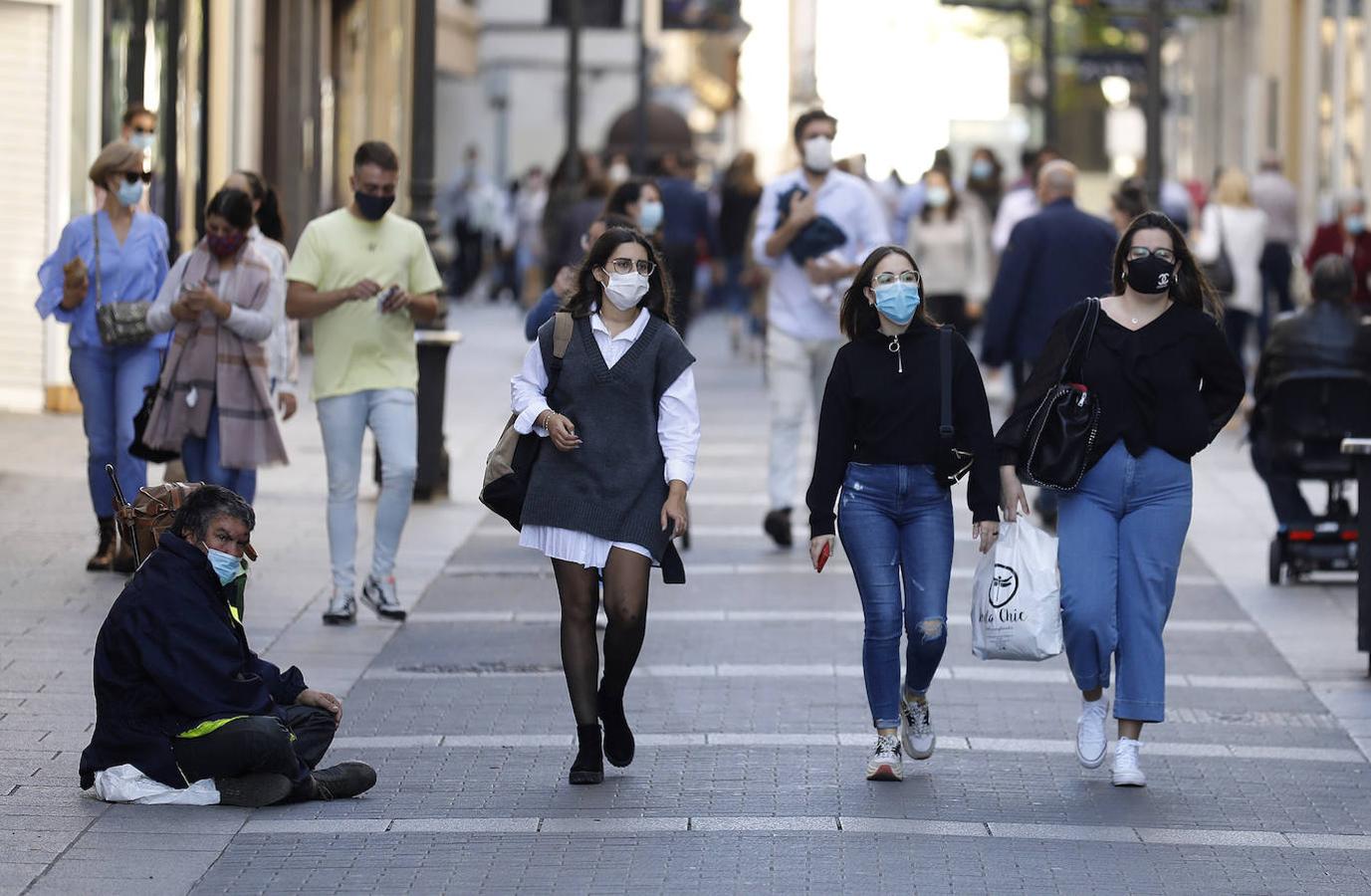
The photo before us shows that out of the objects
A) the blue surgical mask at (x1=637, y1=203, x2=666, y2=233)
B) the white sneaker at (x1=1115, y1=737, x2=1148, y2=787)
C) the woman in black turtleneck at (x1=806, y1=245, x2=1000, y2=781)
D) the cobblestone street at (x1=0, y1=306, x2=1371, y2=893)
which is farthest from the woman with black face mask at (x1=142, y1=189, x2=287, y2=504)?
the white sneaker at (x1=1115, y1=737, x2=1148, y2=787)

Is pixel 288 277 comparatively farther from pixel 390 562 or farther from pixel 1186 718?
pixel 1186 718

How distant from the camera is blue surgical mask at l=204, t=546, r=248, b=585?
757 centimetres

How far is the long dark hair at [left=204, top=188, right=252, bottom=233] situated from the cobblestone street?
165 centimetres

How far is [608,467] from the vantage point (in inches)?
316

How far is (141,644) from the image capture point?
7.50 m

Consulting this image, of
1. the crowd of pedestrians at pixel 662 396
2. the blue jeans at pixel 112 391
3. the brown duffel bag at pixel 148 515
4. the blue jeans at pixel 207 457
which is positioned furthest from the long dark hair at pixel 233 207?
the brown duffel bag at pixel 148 515

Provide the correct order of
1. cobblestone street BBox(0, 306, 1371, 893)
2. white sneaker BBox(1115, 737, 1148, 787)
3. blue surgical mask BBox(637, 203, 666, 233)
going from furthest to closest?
→ blue surgical mask BBox(637, 203, 666, 233)
white sneaker BBox(1115, 737, 1148, 787)
cobblestone street BBox(0, 306, 1371, 893)

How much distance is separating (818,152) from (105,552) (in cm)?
412

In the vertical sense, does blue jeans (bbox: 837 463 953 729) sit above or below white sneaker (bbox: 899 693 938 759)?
above

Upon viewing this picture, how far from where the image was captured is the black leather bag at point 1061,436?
8.30m

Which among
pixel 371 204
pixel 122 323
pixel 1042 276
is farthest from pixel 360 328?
pixel 1042 276

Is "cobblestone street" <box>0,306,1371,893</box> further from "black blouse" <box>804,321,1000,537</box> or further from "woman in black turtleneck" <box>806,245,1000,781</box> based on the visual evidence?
"black blouse" <box>804,321,1000,537</box>

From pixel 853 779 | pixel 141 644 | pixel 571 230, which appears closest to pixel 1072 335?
pixel 853 779

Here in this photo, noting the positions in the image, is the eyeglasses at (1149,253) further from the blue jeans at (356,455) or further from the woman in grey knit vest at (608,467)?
the blue jeans at (356,455)
